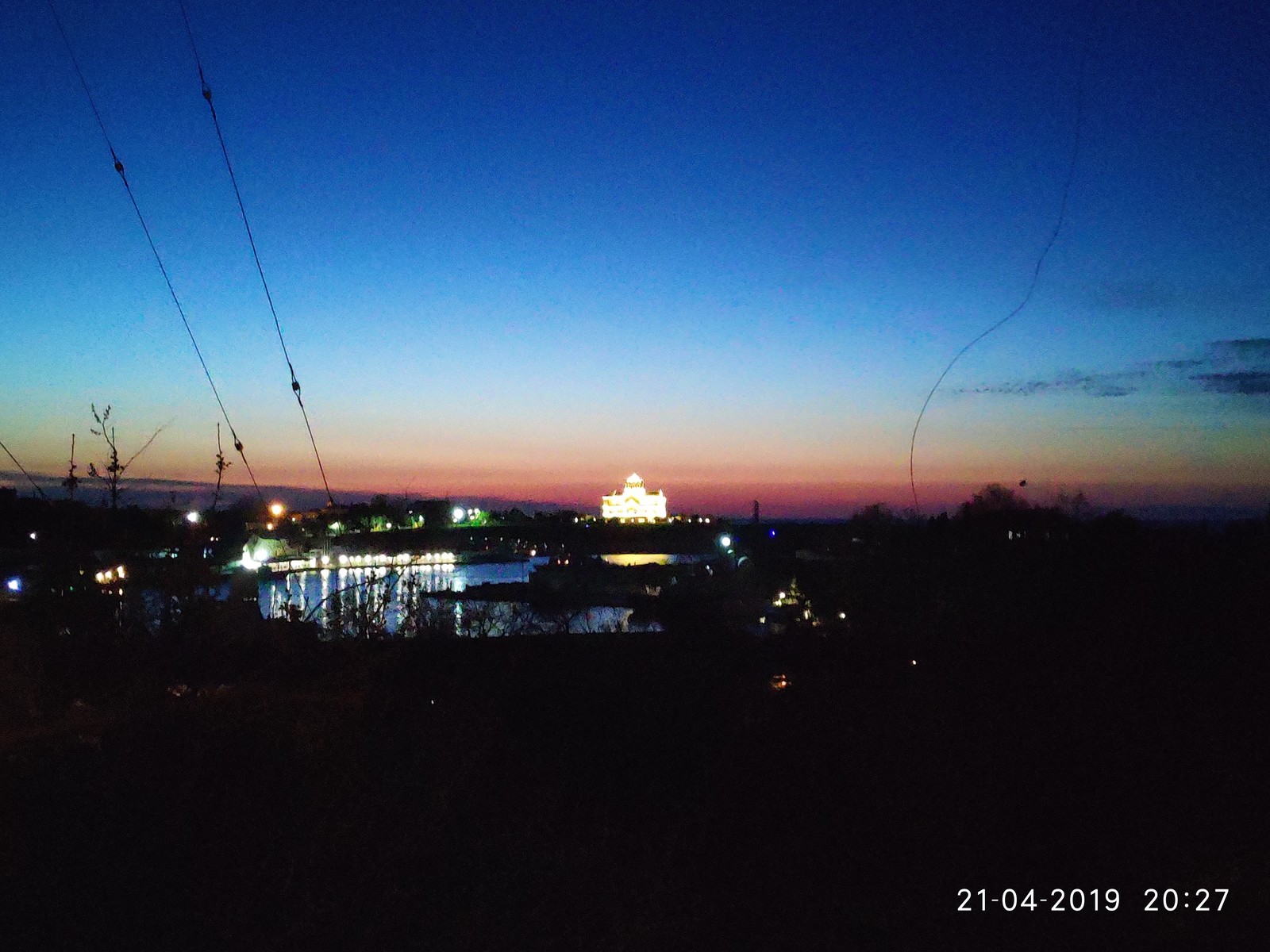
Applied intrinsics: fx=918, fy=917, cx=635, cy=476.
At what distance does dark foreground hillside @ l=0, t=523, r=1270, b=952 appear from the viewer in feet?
13.2

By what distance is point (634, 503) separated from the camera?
149375 millimetres

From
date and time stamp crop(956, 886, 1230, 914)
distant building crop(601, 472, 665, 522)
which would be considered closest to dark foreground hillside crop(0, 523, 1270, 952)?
date and time stamp crop(956, 886, 1230, 914)

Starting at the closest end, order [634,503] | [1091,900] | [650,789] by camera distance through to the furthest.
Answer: [1091,900] < [650,789] < [634,503]

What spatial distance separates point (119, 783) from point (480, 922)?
6.88 feet

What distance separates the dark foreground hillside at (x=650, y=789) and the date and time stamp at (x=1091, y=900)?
34 mm

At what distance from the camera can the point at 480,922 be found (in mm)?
3928

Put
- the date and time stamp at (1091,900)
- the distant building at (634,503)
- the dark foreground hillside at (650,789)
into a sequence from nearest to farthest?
the dark foreground hillside at (650,789)
the date and time stamp at (1091,900)
the distant building at (634,503)

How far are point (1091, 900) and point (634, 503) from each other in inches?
5706

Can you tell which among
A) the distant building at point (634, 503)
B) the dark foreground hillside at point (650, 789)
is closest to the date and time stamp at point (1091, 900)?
the dark foreground hillside at point (650, 789)

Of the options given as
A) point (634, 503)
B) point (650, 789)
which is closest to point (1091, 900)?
point (650, 789)

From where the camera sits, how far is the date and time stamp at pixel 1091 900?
434 cm

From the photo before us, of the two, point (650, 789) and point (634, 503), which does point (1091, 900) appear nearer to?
point (650, 789)

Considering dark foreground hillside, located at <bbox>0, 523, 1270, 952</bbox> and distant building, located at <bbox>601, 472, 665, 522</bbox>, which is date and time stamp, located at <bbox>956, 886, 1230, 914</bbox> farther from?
distant building, located at <bbox>601, 472, 665, 522</bbox>

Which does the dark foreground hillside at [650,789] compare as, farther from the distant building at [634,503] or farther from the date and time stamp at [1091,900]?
the distant building at [634,503]
